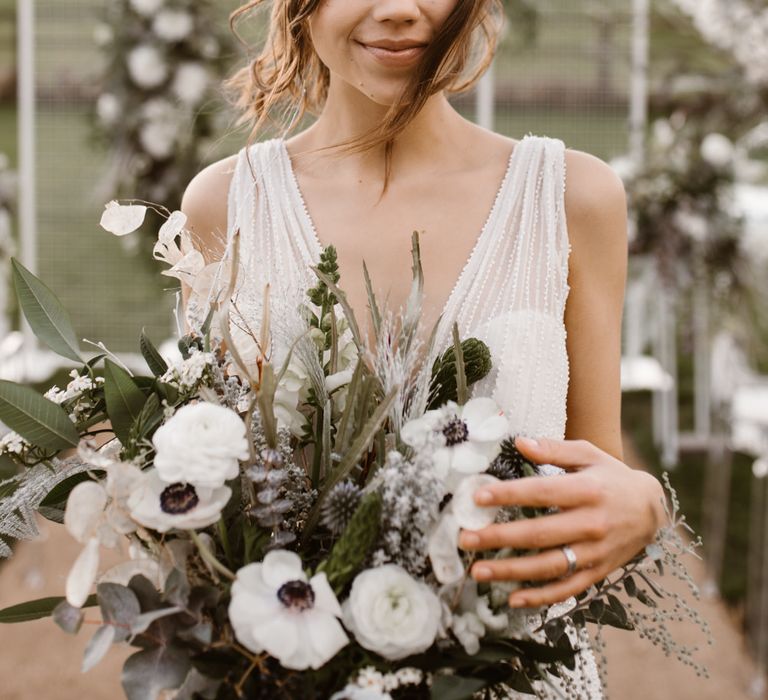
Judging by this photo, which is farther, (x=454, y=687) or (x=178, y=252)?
(x=178, y=252)

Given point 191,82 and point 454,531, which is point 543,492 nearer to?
point 454,531

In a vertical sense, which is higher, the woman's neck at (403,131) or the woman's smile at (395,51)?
the woman's smile at (395,51)

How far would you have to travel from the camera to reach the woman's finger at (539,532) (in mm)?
894

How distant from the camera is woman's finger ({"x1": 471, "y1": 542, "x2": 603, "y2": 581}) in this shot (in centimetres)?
90

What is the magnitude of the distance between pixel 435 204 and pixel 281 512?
0.82 m

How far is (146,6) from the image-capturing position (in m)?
5.40

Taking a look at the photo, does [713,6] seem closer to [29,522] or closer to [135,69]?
[135,69]

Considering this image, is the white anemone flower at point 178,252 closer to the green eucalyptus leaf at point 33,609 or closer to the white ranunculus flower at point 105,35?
the green eucalyptus leaf at point 33,609

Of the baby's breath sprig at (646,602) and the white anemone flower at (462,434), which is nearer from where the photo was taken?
the white anemone flower at (462,434)

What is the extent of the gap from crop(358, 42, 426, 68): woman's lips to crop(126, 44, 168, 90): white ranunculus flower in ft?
14.7

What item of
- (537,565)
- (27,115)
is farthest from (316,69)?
(27,115)

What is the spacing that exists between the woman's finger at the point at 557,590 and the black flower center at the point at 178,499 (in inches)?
12.1

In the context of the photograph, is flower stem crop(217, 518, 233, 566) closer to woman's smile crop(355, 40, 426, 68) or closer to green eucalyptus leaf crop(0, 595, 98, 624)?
green eucalyptus leaf crop(0, 595, 98, 624)

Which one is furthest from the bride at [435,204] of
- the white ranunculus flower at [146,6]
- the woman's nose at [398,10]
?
the white ranunculus flower at [146,6]
